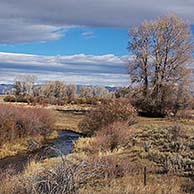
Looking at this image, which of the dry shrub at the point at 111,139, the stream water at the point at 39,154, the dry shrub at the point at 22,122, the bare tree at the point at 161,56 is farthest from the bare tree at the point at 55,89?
the dry shrub at the point at 111,139

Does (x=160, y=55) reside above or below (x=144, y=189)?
above

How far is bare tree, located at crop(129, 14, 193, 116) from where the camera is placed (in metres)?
52.7

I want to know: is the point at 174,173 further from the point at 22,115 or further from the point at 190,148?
the point at 22,115

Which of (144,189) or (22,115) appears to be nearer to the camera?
(144,189)

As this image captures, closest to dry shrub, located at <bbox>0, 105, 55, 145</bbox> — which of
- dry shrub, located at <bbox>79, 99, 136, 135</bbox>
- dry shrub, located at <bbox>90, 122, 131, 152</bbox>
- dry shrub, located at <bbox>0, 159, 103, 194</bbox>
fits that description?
dry shrub, located at <bbox>79, 99, 136, 135</bbox>

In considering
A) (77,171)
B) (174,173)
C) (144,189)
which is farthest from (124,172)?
(77,171)

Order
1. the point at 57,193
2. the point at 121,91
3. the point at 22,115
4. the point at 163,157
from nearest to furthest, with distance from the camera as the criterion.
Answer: the point at 57,193 < the point at 163,157 < the point at 22,115 < the point at 121,91

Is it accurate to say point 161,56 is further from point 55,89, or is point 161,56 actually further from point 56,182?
point 55,89

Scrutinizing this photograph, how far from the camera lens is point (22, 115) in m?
35.3

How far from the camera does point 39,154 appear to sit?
27797mm

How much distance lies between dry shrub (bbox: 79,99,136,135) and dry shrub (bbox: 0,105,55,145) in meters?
3.20

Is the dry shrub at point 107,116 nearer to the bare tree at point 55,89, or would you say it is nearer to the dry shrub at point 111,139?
the dry shrub at point 111,139

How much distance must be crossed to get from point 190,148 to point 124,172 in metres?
7.22

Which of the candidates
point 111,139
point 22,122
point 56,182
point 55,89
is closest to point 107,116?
point 22,122
